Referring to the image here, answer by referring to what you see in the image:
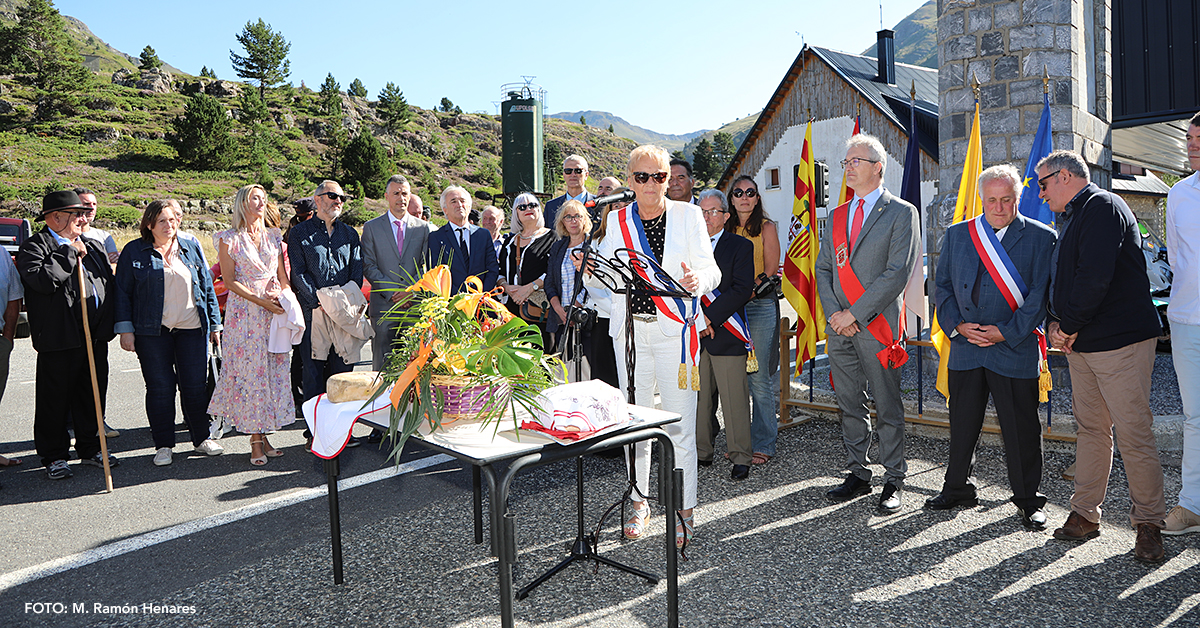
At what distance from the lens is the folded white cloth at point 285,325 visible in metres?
5.69

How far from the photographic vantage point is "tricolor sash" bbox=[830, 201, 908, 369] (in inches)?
173

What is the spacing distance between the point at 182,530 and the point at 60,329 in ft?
7.31

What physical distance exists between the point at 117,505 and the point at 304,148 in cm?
6546

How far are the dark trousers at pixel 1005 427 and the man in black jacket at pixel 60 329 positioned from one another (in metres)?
5.88

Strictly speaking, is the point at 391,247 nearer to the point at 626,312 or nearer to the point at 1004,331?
Result: the point at 626,312

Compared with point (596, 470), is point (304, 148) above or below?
above

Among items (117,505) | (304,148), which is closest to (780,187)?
(117,505)

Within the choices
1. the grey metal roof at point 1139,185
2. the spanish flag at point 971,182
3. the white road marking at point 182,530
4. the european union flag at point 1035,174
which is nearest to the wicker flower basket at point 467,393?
the white road marking at point 182,530

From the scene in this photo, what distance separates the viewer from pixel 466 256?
258 inches

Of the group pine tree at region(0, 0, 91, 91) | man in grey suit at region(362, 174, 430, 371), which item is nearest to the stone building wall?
man in grey suit at region(362, 174, 430, 371)

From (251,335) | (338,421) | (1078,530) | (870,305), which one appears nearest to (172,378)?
(251,335)

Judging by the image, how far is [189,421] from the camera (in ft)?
18.8

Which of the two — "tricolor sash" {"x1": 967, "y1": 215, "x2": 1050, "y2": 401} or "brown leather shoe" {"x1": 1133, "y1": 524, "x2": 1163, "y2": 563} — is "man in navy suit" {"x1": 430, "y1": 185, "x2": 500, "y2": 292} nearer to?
"tricolor sash" {"x1": 967, "y1": 215, "x2": 1050, "y2": 401}

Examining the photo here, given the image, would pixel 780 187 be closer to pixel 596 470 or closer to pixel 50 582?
pixel 596 470
